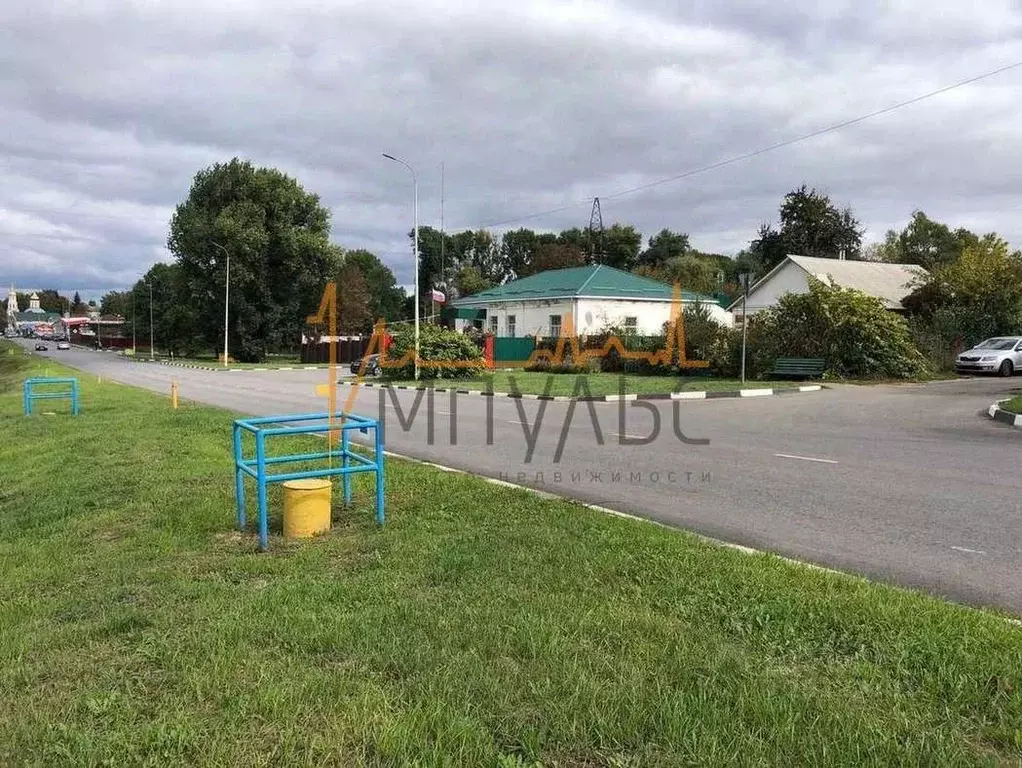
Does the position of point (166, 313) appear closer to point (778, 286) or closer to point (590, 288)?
point (590, 288)

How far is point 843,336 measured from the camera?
83.6 feet

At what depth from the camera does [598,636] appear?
12.2ft

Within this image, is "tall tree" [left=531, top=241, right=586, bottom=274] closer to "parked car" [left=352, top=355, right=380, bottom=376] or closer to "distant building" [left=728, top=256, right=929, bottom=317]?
"distant building" [left=728, top=256, right=929, bottom=317]

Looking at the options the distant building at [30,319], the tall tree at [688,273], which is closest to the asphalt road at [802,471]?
the tall tree at [688,273]

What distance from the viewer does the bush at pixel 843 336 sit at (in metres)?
25.3

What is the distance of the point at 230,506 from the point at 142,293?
8325 centimetres

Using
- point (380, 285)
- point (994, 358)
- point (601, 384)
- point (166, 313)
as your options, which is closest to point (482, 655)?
point (601, 384)

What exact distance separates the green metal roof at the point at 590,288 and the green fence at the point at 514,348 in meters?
2.77

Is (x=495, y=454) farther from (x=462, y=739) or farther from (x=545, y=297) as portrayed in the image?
Result: (x=545, y=297)

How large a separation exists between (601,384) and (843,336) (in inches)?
341

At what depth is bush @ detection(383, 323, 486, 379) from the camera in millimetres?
28125

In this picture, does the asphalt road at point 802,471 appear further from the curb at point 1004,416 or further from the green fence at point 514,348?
the green fence at point 514,348

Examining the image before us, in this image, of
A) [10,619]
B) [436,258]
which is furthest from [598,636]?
[436,258]

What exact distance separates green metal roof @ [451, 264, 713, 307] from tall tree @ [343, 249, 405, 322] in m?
53.9
